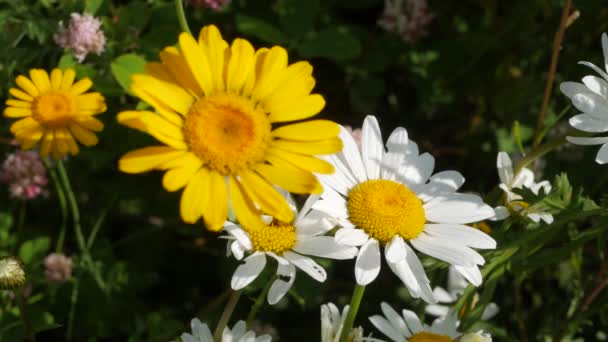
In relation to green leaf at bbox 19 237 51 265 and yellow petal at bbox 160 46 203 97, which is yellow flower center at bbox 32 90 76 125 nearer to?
green leaf at bbox 19 237 51 265

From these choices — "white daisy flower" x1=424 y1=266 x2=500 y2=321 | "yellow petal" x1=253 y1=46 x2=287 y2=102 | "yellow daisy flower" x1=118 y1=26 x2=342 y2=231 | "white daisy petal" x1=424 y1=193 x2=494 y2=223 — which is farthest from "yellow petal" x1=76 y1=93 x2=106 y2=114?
"white daisy flower" x1=424 y1=266 x2=500 y2=321

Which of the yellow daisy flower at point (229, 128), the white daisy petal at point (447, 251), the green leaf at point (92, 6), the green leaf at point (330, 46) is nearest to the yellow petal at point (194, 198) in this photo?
the yellow daisy flower at point (229, 128)

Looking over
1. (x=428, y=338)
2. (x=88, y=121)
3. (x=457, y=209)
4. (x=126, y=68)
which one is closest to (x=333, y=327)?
(x=428, y=338)

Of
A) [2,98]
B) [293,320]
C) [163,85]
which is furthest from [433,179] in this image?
[2,98]

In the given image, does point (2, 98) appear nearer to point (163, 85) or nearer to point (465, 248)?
point (163, 85)

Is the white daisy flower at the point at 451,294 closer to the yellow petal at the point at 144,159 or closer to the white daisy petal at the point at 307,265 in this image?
the white daisy petal at the point at 307,265

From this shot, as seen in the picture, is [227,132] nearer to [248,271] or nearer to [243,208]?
[243,208]
